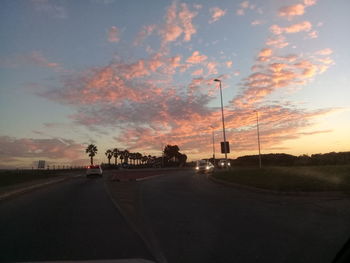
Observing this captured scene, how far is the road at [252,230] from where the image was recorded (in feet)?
21.1

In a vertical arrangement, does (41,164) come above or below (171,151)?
below

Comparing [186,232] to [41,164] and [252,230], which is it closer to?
[252,230]

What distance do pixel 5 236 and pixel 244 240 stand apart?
580 centimetres

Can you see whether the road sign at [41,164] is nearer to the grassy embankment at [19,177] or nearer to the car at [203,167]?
the grassy embankment at [19,177]

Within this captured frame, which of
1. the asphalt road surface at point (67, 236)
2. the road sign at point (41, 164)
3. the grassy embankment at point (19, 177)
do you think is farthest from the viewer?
the road sign at point (41, 164)

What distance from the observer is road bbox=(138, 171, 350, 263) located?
6.44 meters

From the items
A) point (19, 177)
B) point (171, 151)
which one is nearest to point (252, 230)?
point (19, 177)

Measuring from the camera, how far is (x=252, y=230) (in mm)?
8734

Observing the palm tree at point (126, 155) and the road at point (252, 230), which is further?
the palm tree at point (126, 155)

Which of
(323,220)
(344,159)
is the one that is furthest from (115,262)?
(344,159)

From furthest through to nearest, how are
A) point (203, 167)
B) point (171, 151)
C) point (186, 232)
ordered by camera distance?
point (171, 151), point (203, 167), point (186, 232)

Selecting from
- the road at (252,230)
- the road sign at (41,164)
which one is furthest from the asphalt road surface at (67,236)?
the road sign at (41,164)

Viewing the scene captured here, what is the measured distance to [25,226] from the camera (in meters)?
9.90

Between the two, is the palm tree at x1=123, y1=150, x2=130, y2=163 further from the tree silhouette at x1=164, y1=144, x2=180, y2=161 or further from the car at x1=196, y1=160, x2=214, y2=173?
the car at x1=196, y1=160, x2=214, y2=173
